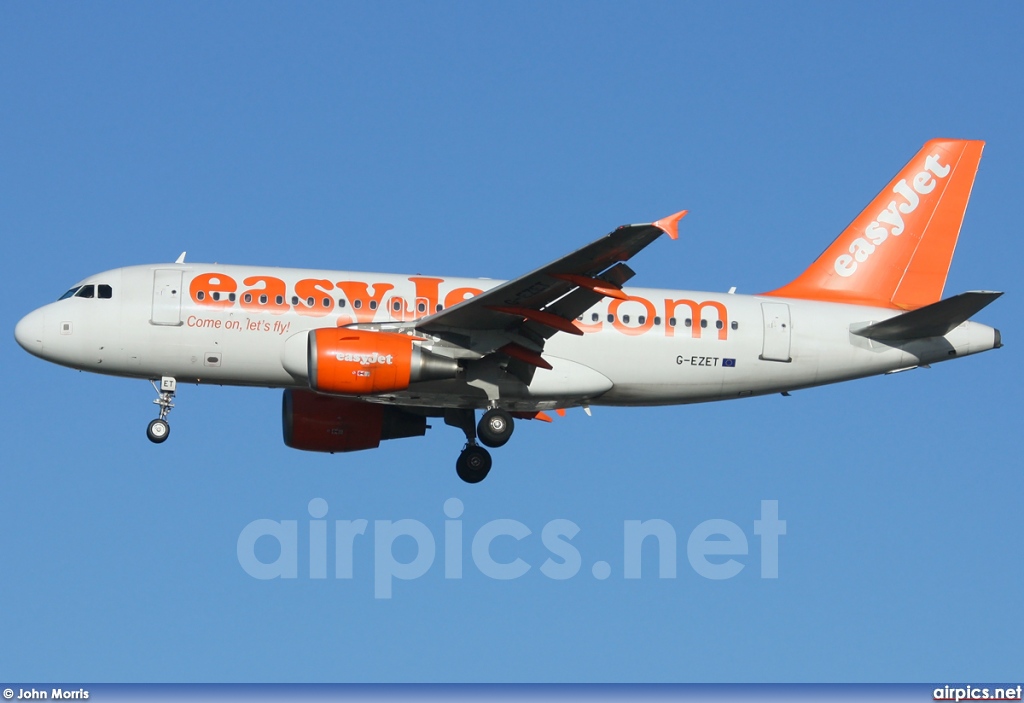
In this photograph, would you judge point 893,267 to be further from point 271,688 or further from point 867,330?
point 271,688

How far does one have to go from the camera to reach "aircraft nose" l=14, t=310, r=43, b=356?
34531 mm

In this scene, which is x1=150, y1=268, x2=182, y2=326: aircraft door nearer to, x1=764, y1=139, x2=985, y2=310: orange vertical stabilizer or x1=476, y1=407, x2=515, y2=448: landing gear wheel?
x1=476, y1=407, x2=515, y2=448: landing gear wheel

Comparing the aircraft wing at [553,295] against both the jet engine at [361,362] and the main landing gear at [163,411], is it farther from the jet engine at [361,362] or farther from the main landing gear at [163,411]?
the main landing gear at [163,411]

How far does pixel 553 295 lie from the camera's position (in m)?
32.7

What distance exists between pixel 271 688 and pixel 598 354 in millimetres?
11734

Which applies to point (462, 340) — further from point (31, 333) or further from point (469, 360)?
point (31, 333)

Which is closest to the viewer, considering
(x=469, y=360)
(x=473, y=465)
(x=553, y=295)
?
(x=553, y=295)

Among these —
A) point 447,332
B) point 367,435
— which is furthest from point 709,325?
point 367,435

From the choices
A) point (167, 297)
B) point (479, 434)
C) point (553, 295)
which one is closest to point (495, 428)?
point (479, 434)

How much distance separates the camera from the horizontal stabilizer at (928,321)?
34.6 m

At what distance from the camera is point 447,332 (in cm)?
3375

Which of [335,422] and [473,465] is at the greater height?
[335,422]

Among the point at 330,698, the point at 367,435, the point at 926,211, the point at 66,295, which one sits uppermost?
the point at 926,211

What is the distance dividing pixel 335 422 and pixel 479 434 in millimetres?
4578
